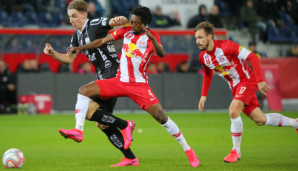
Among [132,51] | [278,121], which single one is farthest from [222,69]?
[132,51]

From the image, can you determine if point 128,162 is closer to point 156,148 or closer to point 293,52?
point 156,148

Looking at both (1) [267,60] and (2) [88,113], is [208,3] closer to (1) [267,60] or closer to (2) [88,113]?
(1) [267,60]

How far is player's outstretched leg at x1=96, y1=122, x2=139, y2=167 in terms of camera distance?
18.8 feet

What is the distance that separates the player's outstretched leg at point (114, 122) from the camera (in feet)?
18.0

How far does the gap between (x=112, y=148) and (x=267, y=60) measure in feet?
32.7

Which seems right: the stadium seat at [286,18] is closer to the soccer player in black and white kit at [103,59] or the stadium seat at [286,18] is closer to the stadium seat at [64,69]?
the stadium seat at [64,69]

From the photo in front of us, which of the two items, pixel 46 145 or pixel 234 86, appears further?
pixel 46 145

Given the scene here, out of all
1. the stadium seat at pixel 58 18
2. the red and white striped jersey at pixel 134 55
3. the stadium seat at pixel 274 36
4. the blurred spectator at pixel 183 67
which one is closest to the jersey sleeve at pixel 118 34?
the red and white striped jersey at pixel 134 55

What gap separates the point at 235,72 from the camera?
6.10 metres

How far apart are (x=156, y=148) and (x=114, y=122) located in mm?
1967

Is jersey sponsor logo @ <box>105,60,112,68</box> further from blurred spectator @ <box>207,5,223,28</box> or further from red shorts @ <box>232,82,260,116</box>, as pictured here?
blurred spectator @ <box>207,5,223,28</box>

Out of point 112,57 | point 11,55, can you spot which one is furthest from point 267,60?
point 112,57

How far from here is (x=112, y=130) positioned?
19.4 ft

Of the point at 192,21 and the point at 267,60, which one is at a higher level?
the point at 192,21
